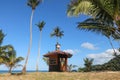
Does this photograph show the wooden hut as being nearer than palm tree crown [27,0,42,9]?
Yes

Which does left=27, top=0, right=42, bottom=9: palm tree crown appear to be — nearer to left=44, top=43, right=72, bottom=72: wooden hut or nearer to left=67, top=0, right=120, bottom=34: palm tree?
left=44, top=43, right=72, bottom=72: wooden hut

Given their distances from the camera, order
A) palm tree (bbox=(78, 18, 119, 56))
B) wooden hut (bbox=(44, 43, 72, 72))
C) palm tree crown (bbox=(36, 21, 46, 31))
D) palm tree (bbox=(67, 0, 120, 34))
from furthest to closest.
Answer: palm tree crown (bbox=(36, 21, 46, 31)) → wooden hut (bbox=(44, 43, 72, 72)) → palm tree (bbox=(78, 18, 119, 56)) → palm tree (bbox=(67, 0, 120, 34))

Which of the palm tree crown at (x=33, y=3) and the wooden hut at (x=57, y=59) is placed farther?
the palm tree crown at (x=33, y=3)

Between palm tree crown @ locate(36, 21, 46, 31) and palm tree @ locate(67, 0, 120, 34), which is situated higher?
palm tree crown @ locate(36, 21, 46, 31)

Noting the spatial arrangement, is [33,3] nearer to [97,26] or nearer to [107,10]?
[97,26]

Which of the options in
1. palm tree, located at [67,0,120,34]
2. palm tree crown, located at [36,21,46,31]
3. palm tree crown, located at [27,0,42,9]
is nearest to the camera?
A: palm tree, located at [67,0,120,34]

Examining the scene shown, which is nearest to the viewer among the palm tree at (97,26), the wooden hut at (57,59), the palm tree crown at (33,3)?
the palm tree at (97,26)

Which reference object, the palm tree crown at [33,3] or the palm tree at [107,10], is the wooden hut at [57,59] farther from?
the palm tree at [107,10]

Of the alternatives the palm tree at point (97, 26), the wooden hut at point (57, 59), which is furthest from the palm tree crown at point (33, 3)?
the palm tree at point (97, 26)

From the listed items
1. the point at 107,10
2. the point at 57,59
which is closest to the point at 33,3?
the point at 57,59

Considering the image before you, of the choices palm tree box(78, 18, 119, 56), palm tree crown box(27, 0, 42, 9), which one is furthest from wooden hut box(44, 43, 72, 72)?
palm tree box(78, 18, 119, 56)

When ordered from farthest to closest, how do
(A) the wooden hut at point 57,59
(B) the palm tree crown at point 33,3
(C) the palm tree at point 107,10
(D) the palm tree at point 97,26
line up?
(B) the palm tree crown at point 33,3 → (A) the wooden hut at point 57,59 → (D) the palm tree at point 97,26 → (C) the palm tree at point 107,10

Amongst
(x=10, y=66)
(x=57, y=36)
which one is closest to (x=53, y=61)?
(x=10, y=66)

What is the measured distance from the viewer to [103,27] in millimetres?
18156
